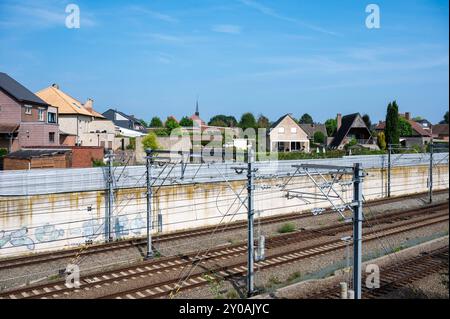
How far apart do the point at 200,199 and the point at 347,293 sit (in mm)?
9652

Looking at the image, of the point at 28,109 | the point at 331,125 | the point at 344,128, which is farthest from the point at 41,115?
the point at 331,125

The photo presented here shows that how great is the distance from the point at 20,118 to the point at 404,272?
18.1 meters

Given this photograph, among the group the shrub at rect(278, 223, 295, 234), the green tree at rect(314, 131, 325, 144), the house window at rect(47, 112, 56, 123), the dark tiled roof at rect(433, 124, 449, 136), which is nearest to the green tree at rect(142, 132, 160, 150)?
the house window at rect(47, 112, 56, 123)

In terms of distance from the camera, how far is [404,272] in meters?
10.3

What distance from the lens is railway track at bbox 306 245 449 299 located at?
8.73 metres

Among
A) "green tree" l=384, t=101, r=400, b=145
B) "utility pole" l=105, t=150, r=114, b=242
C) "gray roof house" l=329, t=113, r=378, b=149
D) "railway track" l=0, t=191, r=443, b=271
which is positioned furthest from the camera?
"gray roof house" l=329, t=113, r=378, b=149

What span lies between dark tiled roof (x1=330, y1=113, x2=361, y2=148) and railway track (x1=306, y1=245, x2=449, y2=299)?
23407 millimetres

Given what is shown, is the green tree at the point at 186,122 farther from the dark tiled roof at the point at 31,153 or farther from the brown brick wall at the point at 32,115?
the dark tiled roof at the point at 31,153

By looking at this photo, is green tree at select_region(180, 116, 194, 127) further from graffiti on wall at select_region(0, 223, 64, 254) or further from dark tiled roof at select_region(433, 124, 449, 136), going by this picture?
graffiti on wall at select_region(0, 223, 64, 254)

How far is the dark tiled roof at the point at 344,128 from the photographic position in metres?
34.8

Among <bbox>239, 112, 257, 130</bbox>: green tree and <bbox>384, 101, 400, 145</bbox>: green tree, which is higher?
<bbox>239, 112, 257, 130</bbox>: green tree

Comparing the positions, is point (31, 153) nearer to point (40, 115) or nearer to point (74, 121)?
point (40, 115)
